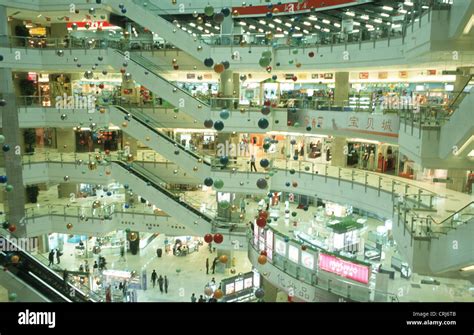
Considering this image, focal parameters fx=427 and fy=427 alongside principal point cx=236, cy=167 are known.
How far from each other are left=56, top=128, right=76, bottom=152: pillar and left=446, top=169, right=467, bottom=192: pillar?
1572cm

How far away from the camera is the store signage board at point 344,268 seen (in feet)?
33.1

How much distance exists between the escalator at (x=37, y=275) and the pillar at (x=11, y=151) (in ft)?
16.1

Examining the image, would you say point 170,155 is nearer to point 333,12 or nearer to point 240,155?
point 240,155

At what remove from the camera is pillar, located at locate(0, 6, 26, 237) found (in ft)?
47.9

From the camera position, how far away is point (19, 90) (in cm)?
1870

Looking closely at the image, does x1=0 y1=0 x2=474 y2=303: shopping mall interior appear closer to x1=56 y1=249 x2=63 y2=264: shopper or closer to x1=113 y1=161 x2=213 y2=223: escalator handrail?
x1=113 y1=161 x2=213 y2=223: escalator handrail

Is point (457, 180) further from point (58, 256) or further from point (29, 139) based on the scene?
point (29, 139)

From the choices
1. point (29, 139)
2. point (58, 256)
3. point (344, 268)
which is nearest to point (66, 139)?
point (29, 139)

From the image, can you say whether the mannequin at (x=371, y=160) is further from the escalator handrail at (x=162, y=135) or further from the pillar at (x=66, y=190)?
the pillar at (x=66, y=190)

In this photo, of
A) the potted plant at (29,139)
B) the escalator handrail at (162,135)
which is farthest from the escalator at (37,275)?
the potted plant at (29,139)

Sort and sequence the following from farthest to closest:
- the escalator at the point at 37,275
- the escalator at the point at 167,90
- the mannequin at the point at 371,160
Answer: the mannequin at the point at 371,160 → the escalator at the point at 167,90 → the escalator at the point at 37,275

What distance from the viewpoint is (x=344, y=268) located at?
1048cm

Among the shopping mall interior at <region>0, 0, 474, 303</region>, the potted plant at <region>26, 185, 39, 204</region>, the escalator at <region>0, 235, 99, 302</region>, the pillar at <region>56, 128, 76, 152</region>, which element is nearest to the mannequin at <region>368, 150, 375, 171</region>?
the shopping mall interior at <region>0, 0, 474, 303</region>
